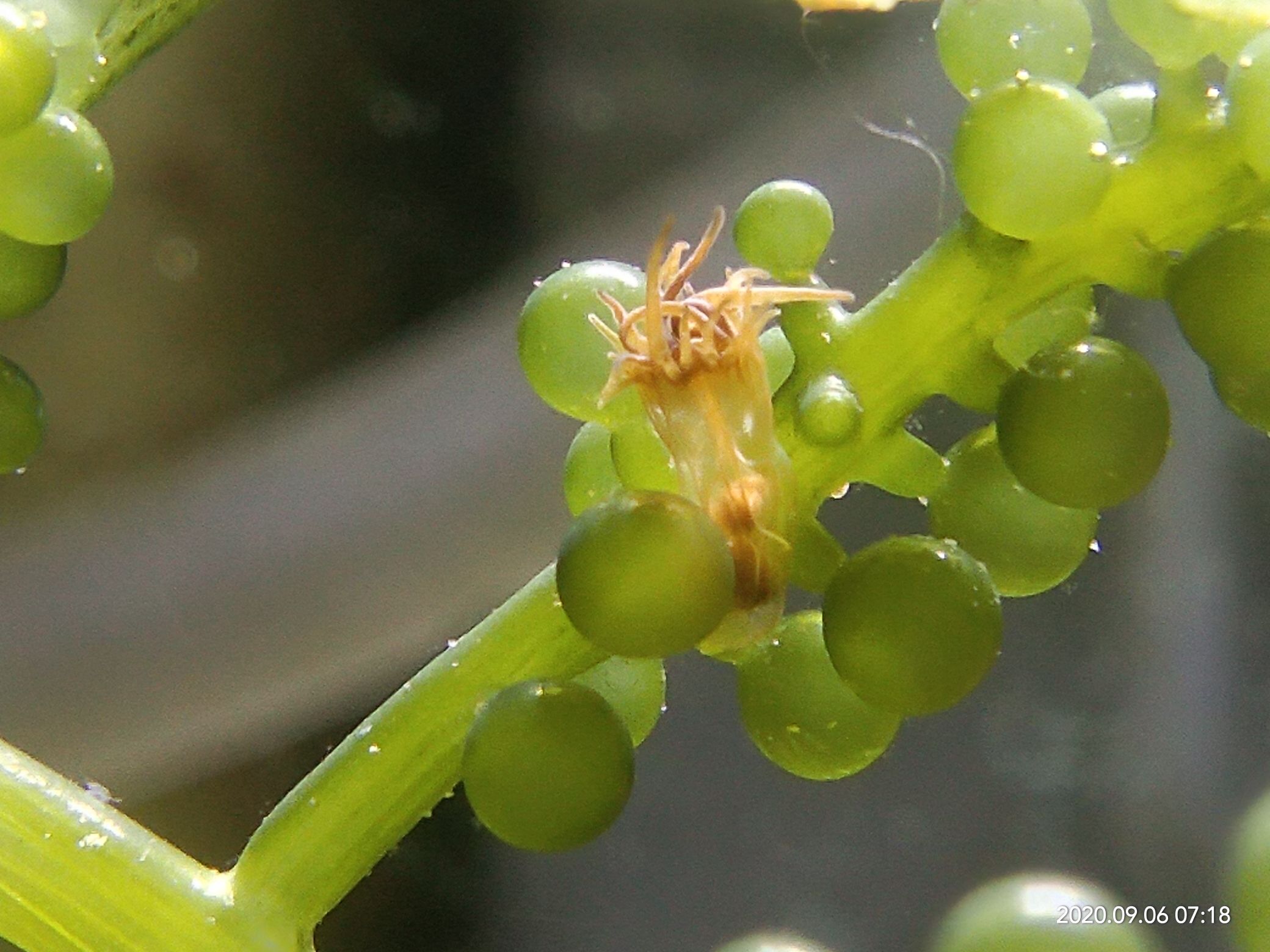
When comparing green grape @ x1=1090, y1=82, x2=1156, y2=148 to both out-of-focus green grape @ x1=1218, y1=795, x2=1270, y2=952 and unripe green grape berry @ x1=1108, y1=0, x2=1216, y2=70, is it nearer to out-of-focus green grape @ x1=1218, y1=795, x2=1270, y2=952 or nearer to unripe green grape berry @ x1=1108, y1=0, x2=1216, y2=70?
unripe green grape berry @ x1=1108, y1=0, x2=1216, y2=70

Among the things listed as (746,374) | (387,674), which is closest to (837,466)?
(746,374)

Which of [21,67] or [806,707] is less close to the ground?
[21,67]

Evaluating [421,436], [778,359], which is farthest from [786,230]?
[421,436]

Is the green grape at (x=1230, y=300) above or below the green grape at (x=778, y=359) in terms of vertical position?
above

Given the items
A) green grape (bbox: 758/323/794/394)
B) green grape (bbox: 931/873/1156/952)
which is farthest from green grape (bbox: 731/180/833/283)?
green grape (bbox: 931/873/1156/952)

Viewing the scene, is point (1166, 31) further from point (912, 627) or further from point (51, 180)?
point (51, 180)

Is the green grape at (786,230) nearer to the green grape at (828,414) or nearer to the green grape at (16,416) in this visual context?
the green grape at (828,414)

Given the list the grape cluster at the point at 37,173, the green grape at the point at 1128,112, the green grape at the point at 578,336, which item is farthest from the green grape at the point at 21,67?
the green grape at the point at 1128,112
